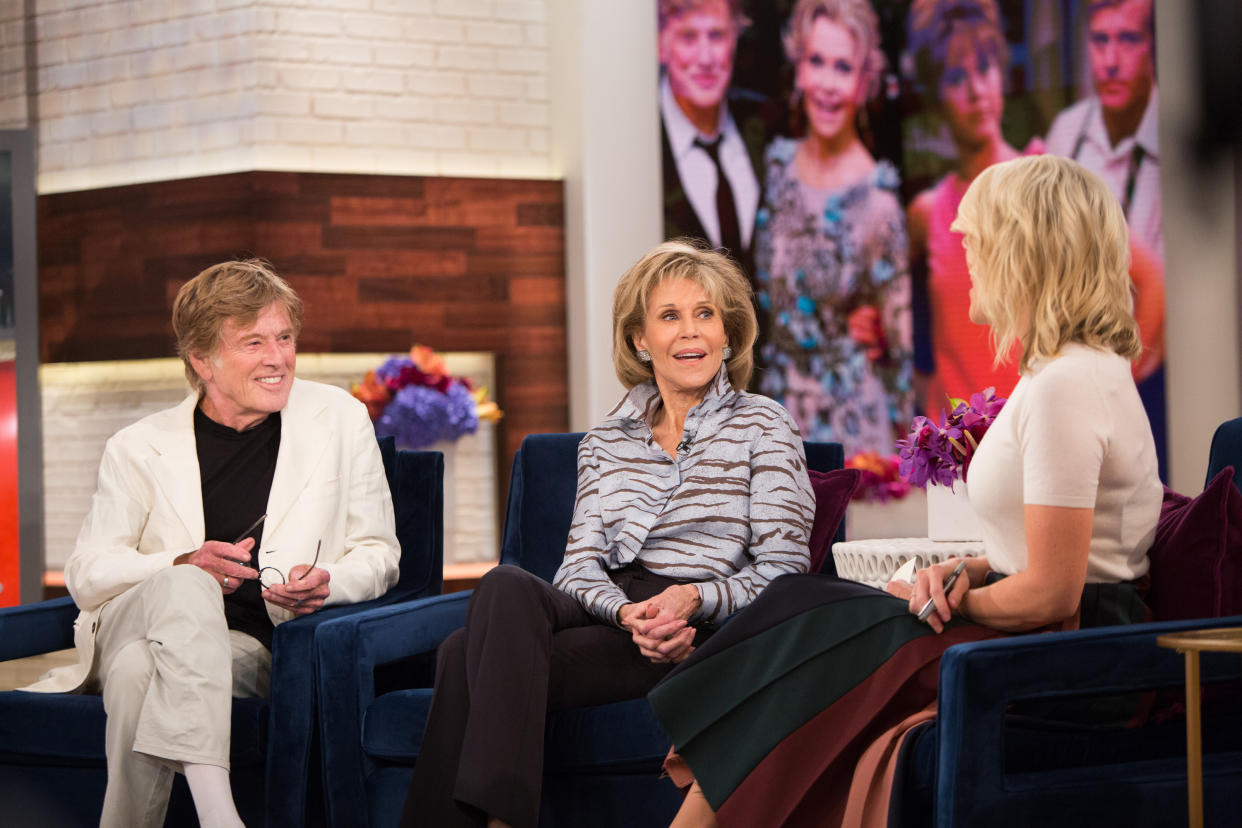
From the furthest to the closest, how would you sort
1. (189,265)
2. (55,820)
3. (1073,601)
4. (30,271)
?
(189,265) < (30,271) < (55,820) < (1073,601)

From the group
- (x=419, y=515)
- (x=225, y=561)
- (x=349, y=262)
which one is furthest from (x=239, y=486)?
(x=349, y=262)

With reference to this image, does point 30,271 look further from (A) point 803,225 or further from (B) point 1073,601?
(B) point 1073,601

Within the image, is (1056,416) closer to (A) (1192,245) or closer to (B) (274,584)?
(B) (274,584)

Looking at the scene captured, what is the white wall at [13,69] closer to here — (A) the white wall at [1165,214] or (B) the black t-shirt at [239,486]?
(A) the white wall at [1165,214]

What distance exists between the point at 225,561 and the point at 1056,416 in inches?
62.9

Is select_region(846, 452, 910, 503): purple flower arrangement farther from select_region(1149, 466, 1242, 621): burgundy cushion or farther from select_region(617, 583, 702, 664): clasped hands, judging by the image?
select_region(1149, 466, 1242, 621): burgundy cushion

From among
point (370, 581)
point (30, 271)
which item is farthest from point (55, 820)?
point (30, 271)

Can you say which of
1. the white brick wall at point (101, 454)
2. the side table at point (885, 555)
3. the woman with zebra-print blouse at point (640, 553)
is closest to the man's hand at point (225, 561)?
the woman with zebra-print blouse at point (640, 553)

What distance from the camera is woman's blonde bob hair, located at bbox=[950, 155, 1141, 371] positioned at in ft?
6.56

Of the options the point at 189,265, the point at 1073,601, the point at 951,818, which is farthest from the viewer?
the point at 189,265

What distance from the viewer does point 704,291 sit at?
2.77m

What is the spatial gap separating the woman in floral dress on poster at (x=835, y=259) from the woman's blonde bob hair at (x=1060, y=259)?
3.71 m

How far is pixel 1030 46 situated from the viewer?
573 cm

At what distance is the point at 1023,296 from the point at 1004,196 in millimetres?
152
